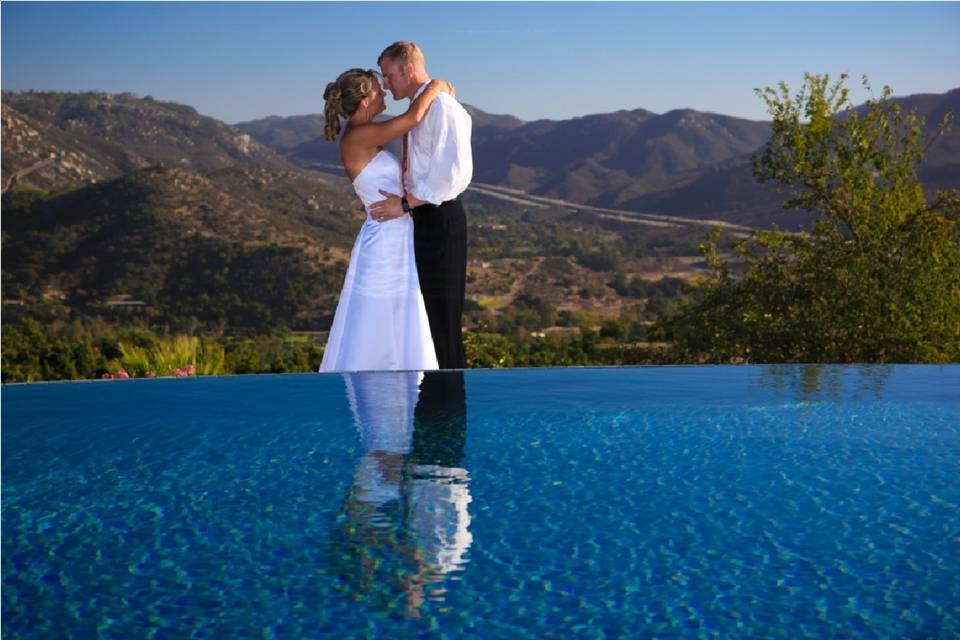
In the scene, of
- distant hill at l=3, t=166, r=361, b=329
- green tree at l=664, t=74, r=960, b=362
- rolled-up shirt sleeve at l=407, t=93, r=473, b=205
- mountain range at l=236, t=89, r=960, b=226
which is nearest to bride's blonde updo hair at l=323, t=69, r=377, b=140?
rolled-up shirt sleeve at l=407, t=93, r=473, b=205

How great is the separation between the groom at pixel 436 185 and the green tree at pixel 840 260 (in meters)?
7.43

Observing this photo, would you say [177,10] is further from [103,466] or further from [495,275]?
[103,466]

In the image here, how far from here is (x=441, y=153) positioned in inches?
180

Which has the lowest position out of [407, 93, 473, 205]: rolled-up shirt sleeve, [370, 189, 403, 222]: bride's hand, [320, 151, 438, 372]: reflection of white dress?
[320, 151, 438, 372]: reflection of white dress

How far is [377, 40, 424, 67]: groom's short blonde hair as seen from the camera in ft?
14.8

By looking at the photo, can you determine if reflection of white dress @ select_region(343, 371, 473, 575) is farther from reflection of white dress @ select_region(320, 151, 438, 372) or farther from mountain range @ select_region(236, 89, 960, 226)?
mountain range @ select_region(236, 89, 960, 226)

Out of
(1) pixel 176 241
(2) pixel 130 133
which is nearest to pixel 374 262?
(1) pixel 176 241

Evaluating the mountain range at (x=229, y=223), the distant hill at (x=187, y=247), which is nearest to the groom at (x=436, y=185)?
the mountain range at (x=229, y=223)

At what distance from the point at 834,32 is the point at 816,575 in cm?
4428

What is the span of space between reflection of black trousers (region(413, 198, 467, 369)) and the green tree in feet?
24.2

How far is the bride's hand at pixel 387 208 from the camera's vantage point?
15.5 feet

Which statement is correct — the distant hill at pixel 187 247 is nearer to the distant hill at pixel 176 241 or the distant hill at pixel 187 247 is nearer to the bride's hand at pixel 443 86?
the distant hill at pixel 176 241

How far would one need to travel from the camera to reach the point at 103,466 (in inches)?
158

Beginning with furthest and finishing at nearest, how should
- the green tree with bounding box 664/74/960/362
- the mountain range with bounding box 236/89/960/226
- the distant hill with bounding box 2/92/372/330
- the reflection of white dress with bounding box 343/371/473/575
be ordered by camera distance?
the mountain range with bounding box 236/89/960/226 < the distant hill with bounding box 2/92/372/330 < the green tree with bounding box 664/74/960/362 < the reflection of white dress with bounding box 343/371/473/575
